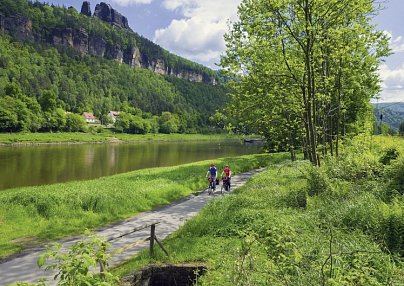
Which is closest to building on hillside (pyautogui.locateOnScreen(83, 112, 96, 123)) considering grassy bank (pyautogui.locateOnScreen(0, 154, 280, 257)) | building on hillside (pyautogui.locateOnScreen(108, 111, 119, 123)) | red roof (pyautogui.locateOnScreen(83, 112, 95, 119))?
red roof (pyautogui.locateOnScreen(83, 112, 95, 119))

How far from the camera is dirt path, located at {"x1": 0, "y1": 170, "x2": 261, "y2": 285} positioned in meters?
10.6

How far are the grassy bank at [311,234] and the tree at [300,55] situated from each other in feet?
13.1

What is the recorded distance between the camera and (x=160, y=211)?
19.0 m

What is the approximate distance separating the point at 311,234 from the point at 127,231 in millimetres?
8380

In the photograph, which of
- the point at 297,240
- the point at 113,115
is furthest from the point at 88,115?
the point at 297,240

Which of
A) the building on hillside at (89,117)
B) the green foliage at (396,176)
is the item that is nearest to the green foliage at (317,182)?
the green foliage at (396,176)

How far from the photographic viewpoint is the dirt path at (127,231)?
10.6 meters

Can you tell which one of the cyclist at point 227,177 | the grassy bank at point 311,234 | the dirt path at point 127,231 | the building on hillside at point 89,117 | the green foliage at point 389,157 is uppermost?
the building on hillside at point 89,117

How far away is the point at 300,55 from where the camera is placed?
19719 millimetres

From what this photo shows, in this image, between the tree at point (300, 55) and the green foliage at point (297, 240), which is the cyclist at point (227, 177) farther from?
the green foliage at point (297, 240)

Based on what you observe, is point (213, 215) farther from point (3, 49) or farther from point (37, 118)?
point (3, 49)

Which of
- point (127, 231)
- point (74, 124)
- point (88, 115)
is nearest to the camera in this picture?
point (127, 231)

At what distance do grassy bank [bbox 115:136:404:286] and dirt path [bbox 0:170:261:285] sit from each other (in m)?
1.46

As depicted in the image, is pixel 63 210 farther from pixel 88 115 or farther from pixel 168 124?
pixel 168 124
